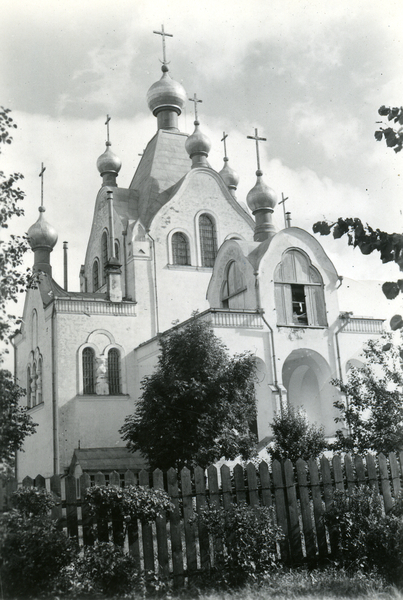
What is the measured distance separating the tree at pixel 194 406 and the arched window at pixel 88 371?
7751mm

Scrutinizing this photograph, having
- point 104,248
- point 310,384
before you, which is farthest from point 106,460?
point 104,248

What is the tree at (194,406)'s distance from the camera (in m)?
17.6

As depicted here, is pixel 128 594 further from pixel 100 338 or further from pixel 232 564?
pixel 100 338

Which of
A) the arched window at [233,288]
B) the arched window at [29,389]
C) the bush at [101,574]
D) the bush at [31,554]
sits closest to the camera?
the bush at [31,554]

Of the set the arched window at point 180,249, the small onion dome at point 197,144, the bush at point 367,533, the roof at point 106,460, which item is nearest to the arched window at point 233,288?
the arched window at point 180,249

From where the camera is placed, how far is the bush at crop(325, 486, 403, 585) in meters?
9.77

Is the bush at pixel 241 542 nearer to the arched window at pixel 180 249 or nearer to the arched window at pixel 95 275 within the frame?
the arched window at pixel 180 249

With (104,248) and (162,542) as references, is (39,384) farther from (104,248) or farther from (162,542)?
(162,542)

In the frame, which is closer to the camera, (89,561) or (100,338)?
(89,561)

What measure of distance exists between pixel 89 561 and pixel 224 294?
17696 millimetres

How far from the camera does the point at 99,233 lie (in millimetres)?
33750

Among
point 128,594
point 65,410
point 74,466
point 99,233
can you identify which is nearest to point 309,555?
point 128,594

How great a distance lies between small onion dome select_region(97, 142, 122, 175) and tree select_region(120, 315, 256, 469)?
1950 cm

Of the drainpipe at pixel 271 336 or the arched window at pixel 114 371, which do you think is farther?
the arched window at pixel 114 371
